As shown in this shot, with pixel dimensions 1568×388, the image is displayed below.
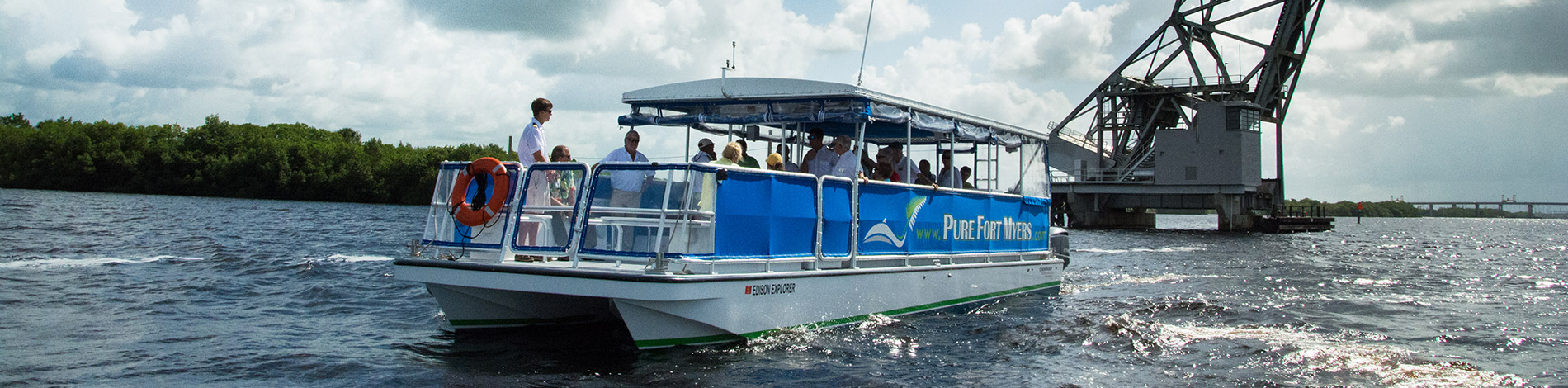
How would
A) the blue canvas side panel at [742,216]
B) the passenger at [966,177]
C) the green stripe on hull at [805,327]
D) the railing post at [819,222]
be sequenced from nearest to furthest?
the blue canvas side panel at [742,216], the green stripe on hull at [805,327], the railing post at [819,222], the passenger at [966,177]

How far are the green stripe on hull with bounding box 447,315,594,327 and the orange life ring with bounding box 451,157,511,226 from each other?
1.14m

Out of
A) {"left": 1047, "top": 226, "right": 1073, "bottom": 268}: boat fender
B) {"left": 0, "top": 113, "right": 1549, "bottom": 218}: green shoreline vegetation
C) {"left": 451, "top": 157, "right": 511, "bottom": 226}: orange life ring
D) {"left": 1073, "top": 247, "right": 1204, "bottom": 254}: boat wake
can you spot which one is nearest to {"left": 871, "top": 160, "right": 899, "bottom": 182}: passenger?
{"left": 451, "top": 157, "right": 511, "bottom": 226}: orange life ring

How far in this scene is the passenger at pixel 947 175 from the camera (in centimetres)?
1359

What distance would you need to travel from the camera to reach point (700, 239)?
917 cm

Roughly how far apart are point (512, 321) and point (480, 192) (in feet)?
4.95

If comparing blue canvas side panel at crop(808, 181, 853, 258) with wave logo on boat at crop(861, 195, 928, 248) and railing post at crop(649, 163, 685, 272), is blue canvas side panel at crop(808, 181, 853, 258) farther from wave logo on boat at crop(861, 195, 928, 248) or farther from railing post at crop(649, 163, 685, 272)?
railing post at crop(649, 163, 685, 272)

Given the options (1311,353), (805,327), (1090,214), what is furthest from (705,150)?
(1090,214)

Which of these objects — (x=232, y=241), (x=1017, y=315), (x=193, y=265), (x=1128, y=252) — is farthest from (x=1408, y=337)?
(x=232, y=241)

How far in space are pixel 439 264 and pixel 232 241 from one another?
62.6 feet

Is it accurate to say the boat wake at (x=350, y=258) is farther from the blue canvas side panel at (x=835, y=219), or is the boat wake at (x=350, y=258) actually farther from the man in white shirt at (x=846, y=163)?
the blue canvas side panel at (x=835, y=219)

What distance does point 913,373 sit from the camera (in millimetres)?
9234

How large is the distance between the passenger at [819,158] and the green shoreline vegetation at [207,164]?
260ft

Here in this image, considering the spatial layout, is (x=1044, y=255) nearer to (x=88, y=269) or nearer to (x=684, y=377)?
(x=684, y=377)

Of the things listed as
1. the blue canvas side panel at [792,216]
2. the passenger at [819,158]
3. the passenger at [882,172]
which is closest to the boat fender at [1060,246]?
the passenger at [882,172]
